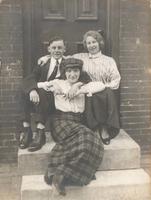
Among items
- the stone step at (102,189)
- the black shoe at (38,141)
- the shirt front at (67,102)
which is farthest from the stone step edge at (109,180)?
the shirt front at (67,102)

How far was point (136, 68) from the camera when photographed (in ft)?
16.1

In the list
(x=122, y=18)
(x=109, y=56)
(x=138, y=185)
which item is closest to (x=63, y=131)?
(x=138, y=185)

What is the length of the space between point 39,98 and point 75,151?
66cm

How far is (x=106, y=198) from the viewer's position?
3.85 metres

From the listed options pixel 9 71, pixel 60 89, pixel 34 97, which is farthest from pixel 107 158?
pixel 9 71

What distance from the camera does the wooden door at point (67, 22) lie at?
4730mm

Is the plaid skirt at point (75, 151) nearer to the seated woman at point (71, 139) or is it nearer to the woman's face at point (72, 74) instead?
the seated woman at point (71, 139)

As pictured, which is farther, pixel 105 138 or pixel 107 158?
pixel 105 138

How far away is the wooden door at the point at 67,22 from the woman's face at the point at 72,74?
783mm

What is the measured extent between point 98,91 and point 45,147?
716mm

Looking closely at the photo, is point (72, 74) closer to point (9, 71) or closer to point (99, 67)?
point (99, 67)

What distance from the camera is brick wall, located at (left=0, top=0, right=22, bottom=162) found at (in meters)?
4.66

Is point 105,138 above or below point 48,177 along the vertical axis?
above

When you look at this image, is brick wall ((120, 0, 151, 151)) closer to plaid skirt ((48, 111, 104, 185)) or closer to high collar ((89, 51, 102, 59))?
high collar ((89, 51, 102, 59))
